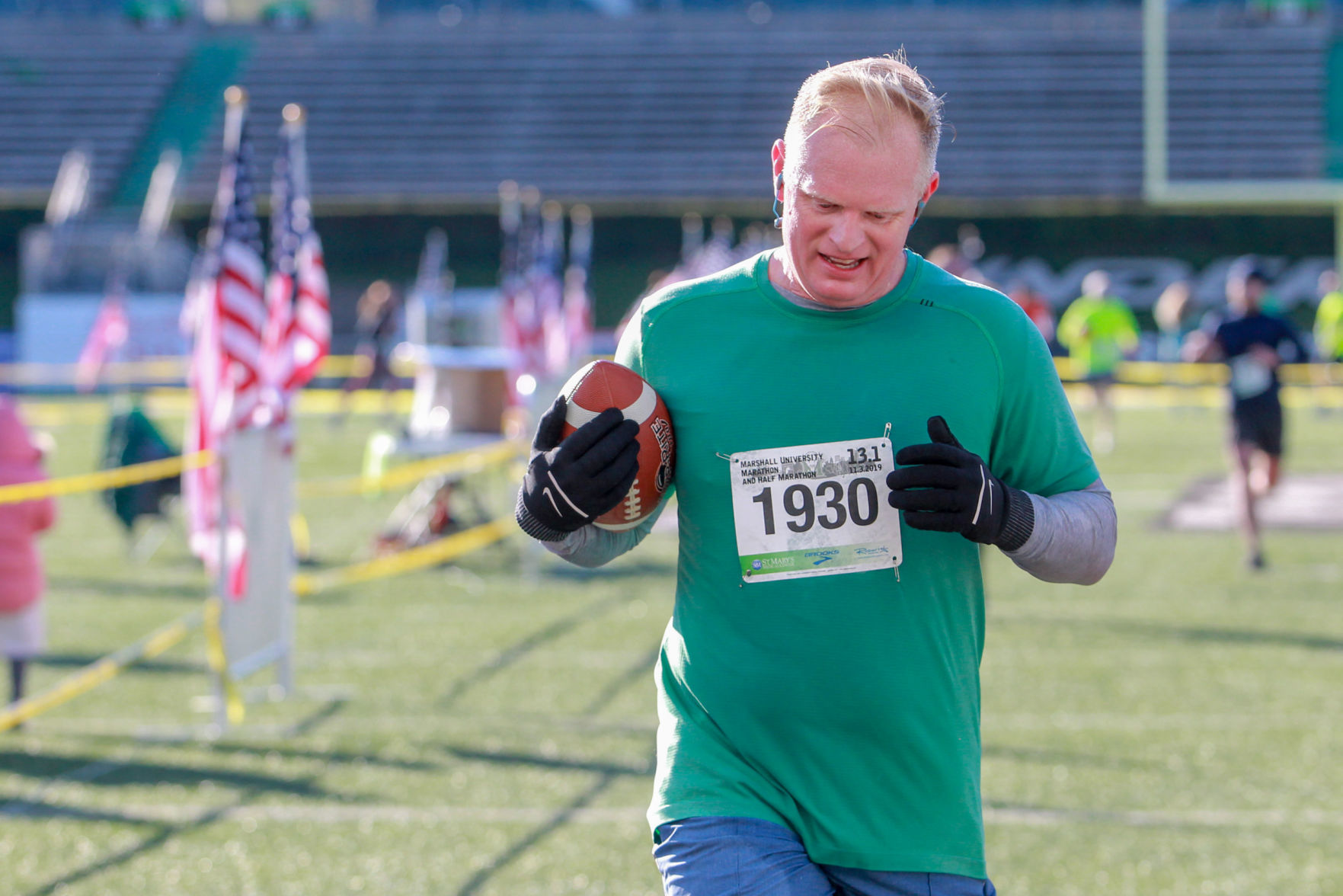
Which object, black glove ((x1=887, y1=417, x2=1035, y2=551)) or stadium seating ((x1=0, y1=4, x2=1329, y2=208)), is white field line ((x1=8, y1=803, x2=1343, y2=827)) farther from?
stadium seating ((x1=0, y1=4, x2=1329, y2=208))

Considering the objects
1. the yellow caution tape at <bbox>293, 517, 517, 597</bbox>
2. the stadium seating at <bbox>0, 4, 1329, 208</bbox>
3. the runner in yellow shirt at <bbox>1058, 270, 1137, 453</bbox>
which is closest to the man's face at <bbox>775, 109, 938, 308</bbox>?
the yellow caution tape at <bbox>293, 517, 517, 597</bbox>

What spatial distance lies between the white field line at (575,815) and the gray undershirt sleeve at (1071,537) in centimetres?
328

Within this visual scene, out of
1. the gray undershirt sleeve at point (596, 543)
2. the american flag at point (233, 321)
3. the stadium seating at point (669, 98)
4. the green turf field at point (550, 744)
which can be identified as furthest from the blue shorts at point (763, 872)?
the stadium seating at point (669, 98)

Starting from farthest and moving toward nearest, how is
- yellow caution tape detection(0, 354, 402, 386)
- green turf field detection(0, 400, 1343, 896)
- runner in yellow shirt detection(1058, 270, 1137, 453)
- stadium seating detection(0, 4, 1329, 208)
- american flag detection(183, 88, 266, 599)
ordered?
1. stadium seating detection(0, 4, 1329, 208)
2. yellow caution tape detection(0, 354, 402, 386)
3. runner in yellow shirt detection(1058, 270, 1137, 453)
4. american flag detection(183, 88, 266, 599)
5. green turf field detection(0, 400, 1343, 896)

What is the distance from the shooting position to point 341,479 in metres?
17.2

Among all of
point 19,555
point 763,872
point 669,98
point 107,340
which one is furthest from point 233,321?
point 669,98

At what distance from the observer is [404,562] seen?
11.7 meters

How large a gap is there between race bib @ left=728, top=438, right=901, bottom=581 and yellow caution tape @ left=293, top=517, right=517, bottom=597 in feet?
27.5

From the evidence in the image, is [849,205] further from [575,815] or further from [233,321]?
[233,321]

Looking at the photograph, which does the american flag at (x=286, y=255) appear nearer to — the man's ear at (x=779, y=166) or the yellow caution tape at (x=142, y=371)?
the man's ear at (x=779, y=166)

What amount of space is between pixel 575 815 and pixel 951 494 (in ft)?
12.3

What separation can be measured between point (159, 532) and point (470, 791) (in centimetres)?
804

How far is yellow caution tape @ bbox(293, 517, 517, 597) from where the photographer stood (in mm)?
11344

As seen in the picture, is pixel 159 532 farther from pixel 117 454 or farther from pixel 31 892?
pixel 31 892
